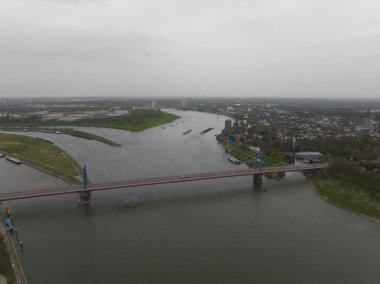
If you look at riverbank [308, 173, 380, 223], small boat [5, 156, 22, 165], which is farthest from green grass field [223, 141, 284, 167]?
small boat [5, 156, 22, 165]

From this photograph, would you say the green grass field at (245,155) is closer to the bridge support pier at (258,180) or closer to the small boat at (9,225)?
the bridge support pier at (258,180)

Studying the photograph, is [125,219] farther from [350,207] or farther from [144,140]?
[144,140]

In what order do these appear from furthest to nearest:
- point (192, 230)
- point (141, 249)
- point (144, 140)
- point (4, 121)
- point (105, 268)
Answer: point (4, 121) → point (144, 140) → point (192, 230) → point (141, 249) → point (105, 268)

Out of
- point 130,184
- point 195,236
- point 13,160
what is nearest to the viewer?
point 195,236

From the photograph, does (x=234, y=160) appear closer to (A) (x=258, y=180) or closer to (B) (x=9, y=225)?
(A) (x=258, y=180)

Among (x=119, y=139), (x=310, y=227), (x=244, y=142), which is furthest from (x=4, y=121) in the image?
(x=310, y=227)

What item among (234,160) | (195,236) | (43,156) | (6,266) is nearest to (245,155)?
(234,160)

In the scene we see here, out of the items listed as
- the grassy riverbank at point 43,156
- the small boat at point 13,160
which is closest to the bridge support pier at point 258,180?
the grassy riverbank at point 43,156
